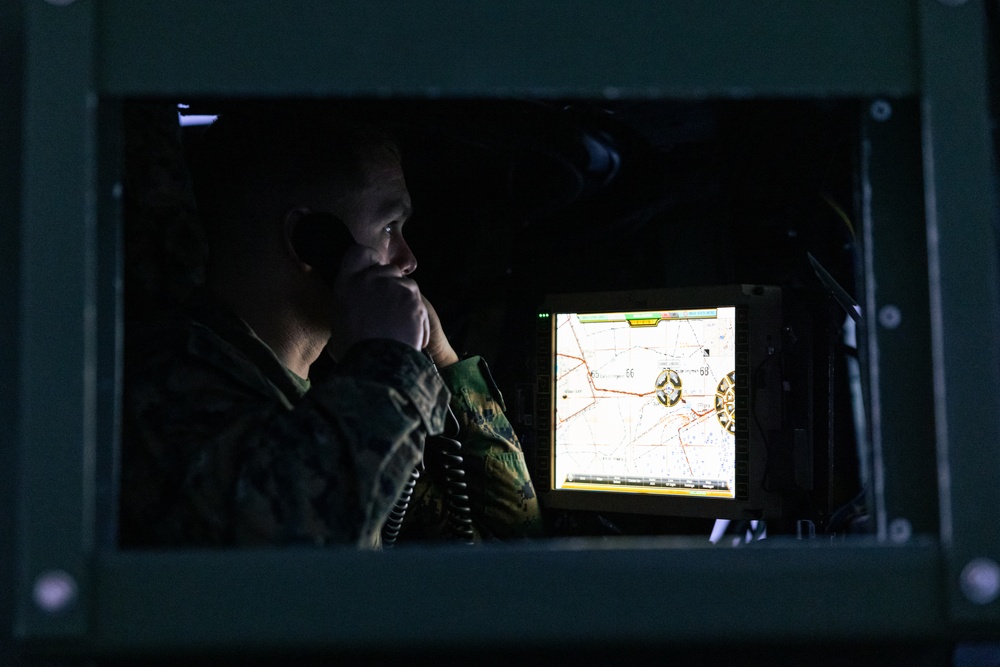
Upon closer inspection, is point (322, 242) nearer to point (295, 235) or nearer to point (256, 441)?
point (295, 235)

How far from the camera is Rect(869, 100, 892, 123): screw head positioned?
0.73 m

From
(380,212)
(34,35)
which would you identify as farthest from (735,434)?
(34,35)

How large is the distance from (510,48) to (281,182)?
783mm

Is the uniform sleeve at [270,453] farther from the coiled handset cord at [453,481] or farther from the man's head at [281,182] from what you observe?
the coiled handset cord at [453,481]

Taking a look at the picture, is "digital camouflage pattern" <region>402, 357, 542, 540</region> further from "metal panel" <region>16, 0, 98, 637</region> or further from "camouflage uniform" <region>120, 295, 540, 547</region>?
"metal panel" <region>16, 0, 98, 637</region>

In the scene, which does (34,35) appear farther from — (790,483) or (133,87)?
(790,483)

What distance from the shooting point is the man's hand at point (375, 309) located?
1.13 metres

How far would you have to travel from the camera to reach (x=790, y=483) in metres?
1.43

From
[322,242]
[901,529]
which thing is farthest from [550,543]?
[322,242]

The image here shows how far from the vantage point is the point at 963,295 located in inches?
25.9

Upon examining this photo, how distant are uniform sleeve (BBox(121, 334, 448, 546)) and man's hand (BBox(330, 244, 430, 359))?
0.23 feet

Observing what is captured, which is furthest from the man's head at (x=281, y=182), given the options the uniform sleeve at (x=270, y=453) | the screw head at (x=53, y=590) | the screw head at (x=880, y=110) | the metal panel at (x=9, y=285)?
the screw head at (x=880, y=110)

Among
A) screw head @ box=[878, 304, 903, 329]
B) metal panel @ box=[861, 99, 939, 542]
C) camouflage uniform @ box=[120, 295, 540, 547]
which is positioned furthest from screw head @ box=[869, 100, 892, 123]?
camouflage uniform @ box=[120, 295, 540, 547]

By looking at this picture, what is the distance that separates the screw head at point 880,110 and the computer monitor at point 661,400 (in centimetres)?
79
